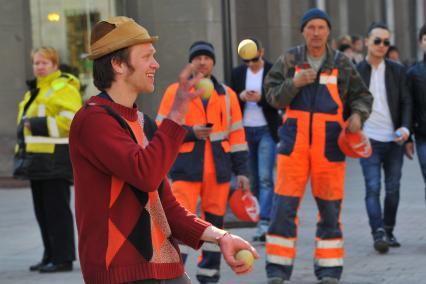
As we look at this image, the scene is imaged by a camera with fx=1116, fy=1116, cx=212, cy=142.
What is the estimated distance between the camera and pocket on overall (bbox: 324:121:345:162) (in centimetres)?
828

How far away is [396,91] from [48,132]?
3161 millimetres

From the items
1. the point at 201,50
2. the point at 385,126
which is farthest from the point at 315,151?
the point at 385,126

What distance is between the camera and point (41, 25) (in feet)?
57.3

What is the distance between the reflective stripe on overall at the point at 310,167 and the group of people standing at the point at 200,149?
0.01 m

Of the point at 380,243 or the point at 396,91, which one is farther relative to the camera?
the point at 396,91

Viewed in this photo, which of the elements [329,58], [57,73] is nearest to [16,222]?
[57,73]

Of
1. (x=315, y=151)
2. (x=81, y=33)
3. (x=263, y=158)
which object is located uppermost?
(x=81, y=33)

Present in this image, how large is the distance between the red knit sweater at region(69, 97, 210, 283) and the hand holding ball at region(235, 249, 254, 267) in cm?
29

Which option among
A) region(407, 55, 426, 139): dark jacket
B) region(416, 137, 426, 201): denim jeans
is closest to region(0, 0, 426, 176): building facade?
region(407, 55, 426, 139): dark jacket

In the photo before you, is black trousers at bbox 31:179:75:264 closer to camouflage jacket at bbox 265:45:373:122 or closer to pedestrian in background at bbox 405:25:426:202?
camouflage jacket at bbox 265:45:373:122

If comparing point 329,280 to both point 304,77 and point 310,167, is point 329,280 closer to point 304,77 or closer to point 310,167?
point 310,167

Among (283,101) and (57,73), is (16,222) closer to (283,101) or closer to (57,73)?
(57,73)

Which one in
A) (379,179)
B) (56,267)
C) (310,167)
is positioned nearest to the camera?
(310,167)

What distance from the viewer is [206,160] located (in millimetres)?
8305
